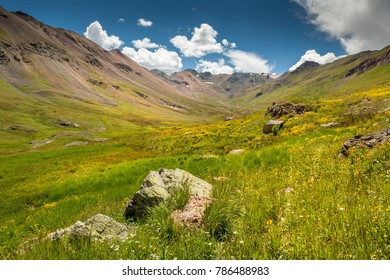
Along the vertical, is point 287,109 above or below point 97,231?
above

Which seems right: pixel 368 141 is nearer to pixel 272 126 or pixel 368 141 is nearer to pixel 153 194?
pixel 153 194

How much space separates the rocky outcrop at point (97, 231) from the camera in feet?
22.1

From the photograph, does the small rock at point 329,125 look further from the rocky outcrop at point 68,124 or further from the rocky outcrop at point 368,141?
the rocky outcrop at point 68,124

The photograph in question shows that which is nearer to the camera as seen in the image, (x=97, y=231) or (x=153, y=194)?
(x=97, y=231)

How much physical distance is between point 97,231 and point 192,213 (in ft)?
8.32

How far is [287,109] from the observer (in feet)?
135

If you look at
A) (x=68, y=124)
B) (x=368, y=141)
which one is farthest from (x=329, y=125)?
(x=68, y=124)

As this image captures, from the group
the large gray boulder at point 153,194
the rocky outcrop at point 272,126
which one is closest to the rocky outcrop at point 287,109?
the rocky outcrop at point 272,126

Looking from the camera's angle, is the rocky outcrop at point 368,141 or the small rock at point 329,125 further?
the small rock at point 329,125

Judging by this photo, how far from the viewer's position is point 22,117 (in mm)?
122438

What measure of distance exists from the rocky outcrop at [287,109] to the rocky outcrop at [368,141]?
26.5m

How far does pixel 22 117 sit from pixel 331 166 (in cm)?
13883
